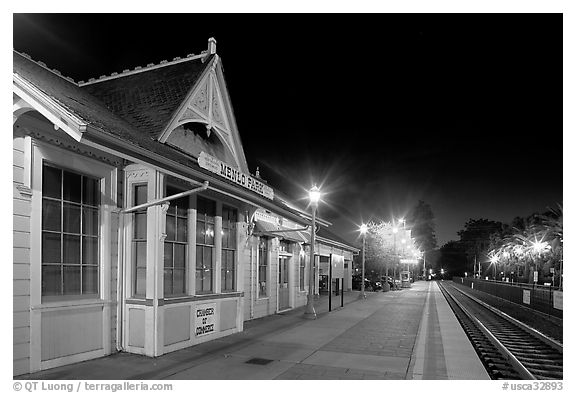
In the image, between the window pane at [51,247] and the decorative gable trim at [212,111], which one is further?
the decorative gable trim at [212,111]

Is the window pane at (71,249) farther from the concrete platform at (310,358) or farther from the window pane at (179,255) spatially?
the window pane at (179,255)

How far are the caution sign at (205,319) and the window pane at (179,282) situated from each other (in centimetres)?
56

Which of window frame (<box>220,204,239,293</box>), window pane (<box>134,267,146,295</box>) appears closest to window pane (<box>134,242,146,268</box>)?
window pane (<box>134,267,146,295</box>)

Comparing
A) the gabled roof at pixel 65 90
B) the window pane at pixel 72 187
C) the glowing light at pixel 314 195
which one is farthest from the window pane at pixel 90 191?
the glowing light at pixel 314 195

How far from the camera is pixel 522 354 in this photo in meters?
11.3

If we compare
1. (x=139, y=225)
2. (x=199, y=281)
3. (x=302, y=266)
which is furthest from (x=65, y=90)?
(x=302, y=266)

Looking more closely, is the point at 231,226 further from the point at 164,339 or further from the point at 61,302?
the point at 61,302

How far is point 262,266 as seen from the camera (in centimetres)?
1605

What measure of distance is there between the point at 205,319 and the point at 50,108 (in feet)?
19.2

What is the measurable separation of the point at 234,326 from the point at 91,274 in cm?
446

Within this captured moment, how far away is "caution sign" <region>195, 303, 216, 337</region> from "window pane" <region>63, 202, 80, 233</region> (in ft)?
10.6

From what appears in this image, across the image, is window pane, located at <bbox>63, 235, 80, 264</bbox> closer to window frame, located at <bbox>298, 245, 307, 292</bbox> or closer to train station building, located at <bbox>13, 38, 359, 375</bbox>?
train station building, located at <bbox>13, 38, 359, 375</bbox>

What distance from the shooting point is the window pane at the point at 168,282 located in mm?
9219

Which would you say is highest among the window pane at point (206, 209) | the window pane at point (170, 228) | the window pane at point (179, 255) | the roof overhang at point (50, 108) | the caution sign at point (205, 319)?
the roof overhang at point (50, 108)
